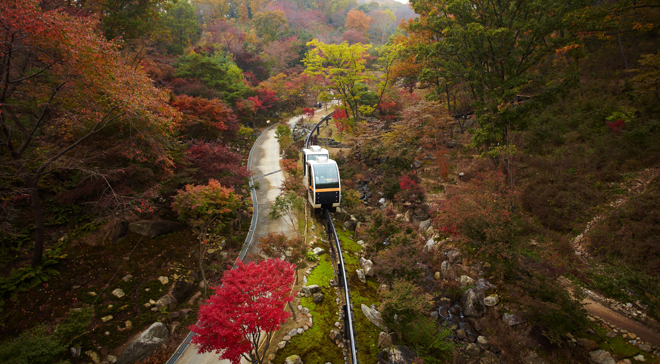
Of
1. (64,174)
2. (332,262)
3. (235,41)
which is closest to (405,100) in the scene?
(332,262)

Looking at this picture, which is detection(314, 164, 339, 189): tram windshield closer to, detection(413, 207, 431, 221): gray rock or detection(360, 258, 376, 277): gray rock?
detection(360, 258, 376, 277): gray rock

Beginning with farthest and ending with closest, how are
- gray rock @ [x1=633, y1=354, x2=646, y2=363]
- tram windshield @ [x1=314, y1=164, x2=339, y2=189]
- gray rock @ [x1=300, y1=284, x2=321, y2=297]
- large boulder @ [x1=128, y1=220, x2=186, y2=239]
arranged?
tram windshield @ [x1=314, y1=164, x2=339, y2=189], large boulder @ [x1=128, y1=220, x2=186, y2=239], gray rock @ [x1=300, y1=284, x2=321, y2=297], gray rock @ [x1=633, y1=354, x2=646, y2=363]

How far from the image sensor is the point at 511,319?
711cm

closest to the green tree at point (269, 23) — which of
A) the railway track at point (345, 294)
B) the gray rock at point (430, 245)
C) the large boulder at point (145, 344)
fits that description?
the railway track at point (345, 294)

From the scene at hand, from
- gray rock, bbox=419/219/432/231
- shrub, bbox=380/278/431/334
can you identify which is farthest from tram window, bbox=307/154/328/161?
shrub, bbox=380/278/431/334

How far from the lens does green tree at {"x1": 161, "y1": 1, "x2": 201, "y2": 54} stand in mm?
26391

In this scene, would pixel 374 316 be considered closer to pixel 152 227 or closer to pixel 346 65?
pixel 152 227

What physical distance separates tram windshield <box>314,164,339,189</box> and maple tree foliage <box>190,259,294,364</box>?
6292mm

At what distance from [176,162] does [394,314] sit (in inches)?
386

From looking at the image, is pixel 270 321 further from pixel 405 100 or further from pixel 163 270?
pixel 405 100

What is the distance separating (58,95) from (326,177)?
906 cm

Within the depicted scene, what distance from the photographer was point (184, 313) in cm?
806

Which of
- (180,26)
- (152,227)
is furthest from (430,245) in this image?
(180,26)

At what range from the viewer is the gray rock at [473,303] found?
25.0 feet
